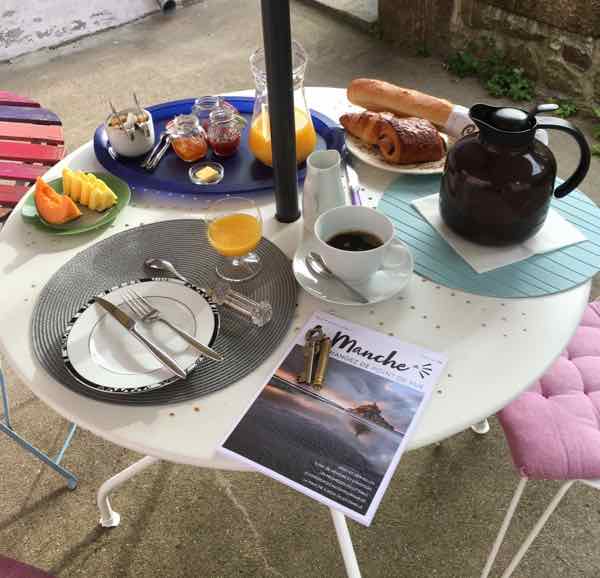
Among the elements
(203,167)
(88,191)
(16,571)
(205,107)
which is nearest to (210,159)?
(203,167)

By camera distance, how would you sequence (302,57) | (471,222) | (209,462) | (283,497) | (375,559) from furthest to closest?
(283,497) → (375,559) → (302,57) → (471,222) → (209,462)

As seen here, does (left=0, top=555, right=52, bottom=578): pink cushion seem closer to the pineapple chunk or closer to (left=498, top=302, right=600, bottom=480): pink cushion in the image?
the pineapple chunk

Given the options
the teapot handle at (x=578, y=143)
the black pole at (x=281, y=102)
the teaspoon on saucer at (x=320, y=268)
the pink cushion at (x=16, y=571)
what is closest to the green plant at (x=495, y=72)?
the teapot handle at (x=578, y=143)

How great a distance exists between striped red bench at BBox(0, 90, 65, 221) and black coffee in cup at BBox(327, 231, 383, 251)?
938mm

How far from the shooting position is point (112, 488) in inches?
54.1

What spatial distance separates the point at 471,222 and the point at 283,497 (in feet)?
2.91

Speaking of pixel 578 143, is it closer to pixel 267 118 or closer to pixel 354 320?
pixel 354 320

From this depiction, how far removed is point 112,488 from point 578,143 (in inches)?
47.3

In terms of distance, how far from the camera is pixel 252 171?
1.27 m

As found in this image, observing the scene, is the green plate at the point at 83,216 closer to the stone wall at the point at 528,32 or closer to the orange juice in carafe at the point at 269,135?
the orange juice in carafe at the point at 269,135

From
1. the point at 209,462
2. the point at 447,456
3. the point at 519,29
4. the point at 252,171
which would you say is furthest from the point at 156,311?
the point at 519,29

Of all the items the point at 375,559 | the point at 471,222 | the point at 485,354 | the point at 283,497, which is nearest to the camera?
the point at 485,354

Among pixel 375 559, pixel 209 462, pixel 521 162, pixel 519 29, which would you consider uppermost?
pixel 521 162

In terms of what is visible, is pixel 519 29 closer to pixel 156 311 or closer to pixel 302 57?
pixel 302 57
